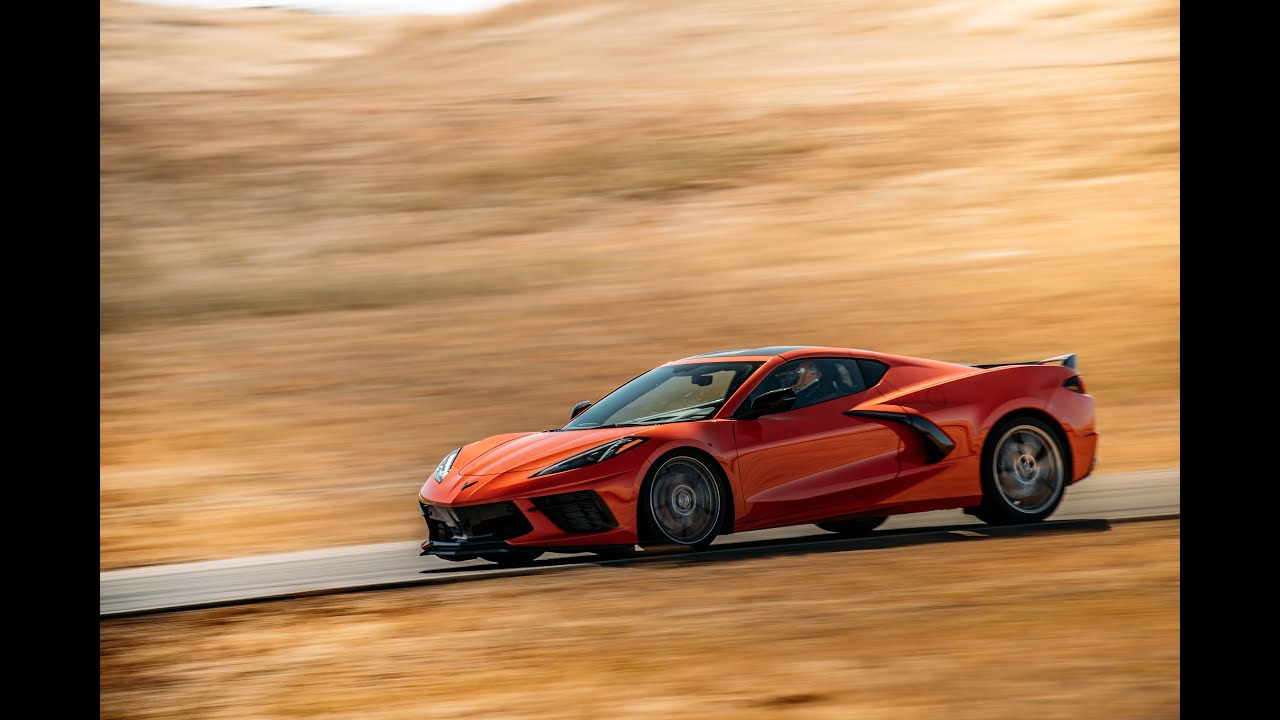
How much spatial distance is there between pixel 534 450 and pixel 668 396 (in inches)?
42.1

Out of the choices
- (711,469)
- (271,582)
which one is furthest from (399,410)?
(711,469)

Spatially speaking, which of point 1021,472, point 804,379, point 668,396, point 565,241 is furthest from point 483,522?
point 565,241

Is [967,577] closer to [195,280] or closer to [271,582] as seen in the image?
[271,582]

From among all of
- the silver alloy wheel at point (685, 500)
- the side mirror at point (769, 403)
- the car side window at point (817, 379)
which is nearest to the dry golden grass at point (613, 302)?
the silver alloy wheel at point (685, 500)

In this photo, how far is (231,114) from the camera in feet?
93.0

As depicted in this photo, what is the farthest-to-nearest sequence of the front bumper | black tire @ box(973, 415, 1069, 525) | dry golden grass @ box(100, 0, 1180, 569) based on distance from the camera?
1. dry golden grass @ box(100, 0, 1180, 569)
2. black tire @ box(973, 415, 1069, 525)
3. the front bumper

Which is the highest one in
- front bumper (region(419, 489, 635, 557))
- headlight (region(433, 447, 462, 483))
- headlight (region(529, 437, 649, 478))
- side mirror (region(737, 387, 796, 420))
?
side mirror (region(737, 387, 796, 420))

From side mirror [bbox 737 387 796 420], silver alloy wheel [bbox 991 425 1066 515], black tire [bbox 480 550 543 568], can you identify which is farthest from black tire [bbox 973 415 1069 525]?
black tire [bbox 480 550 543 568]

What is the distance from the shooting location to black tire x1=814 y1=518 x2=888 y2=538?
30.2 ft

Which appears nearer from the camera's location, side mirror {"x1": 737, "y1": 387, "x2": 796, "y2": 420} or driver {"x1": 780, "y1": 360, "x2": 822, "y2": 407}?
side mirror {"x1": 737, "y1": 387, "x2": 796, "y2": 420}

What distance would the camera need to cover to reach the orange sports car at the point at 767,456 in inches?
310

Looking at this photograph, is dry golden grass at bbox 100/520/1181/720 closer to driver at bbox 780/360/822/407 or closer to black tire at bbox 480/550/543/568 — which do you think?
black tire at bbox 480/550/543/568

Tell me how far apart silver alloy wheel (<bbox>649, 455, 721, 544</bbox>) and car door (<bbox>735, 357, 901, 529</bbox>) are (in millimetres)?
192

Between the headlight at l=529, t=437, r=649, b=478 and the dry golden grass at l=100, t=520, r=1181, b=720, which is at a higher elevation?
the headlight at l=529, t=437, r=649, b=478
